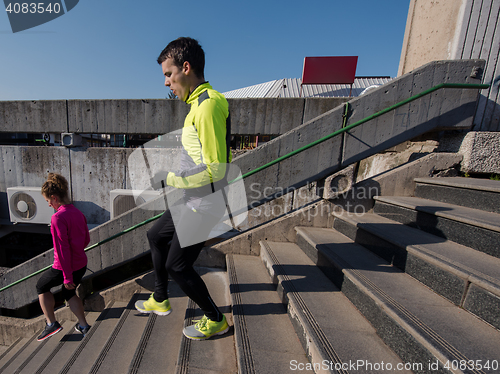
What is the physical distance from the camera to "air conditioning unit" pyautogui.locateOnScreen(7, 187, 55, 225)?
4.36 m

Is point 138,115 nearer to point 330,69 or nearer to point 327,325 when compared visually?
point 327,325

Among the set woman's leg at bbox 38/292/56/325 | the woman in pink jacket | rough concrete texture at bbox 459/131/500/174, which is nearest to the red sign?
rough concrete texture at bbox 459/131/500/174

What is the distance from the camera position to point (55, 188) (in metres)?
2.42

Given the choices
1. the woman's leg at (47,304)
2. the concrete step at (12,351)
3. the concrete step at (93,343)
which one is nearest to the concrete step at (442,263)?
the concrete step at (93,343)

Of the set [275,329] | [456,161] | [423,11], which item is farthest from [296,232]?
[423,11]

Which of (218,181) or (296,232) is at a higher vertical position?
(218,181)

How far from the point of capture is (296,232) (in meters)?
Result: 3.10

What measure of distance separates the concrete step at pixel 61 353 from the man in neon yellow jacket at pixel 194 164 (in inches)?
71.0

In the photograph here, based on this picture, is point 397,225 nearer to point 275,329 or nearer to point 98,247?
point 275,329

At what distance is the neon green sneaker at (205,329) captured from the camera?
1742mm

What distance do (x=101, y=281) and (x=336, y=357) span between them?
13.4 feet

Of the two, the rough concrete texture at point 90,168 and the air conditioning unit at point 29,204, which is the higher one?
the rough concrete texture at point 90,168

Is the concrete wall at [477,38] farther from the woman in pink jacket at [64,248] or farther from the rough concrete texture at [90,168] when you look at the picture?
the woman in pink jacket at [64,248]

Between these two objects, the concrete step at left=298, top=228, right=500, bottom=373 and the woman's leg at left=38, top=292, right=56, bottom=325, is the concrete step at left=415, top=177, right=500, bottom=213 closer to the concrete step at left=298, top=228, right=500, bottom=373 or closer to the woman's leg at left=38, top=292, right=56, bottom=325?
the concrete step at left=298, top=228, right=500, bottom=373
